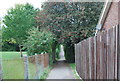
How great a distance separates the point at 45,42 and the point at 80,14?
5062 mm

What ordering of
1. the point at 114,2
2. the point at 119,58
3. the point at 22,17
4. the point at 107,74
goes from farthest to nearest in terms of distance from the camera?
the point at 22,17, the point at 114,2, the point at 107,74, the point at 119,58

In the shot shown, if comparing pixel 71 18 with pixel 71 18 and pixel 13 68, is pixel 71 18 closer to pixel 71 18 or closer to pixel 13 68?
pixel 71 18

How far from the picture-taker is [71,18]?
14000 mm

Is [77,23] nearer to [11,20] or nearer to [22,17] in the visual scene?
[22,17]

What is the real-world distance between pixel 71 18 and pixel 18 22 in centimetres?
870

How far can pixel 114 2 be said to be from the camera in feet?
22.3

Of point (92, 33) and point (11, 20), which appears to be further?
point (11, 20)

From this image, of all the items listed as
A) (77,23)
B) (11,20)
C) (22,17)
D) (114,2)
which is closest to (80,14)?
(77,23)

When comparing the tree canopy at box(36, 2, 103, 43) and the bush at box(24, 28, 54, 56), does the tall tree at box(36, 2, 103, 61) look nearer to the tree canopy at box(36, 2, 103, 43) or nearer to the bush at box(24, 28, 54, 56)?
the tree canopy at box(36, 2, 103, 43)

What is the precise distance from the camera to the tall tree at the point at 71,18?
44.9ft

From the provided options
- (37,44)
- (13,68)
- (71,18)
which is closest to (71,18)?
(71,18)

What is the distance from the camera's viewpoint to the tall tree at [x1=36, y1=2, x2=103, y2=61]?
538 inches

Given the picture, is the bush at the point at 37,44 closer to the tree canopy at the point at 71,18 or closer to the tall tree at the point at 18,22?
the tree canopy at the point at 71,18

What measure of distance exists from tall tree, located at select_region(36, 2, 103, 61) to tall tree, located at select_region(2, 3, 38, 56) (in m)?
4.41
